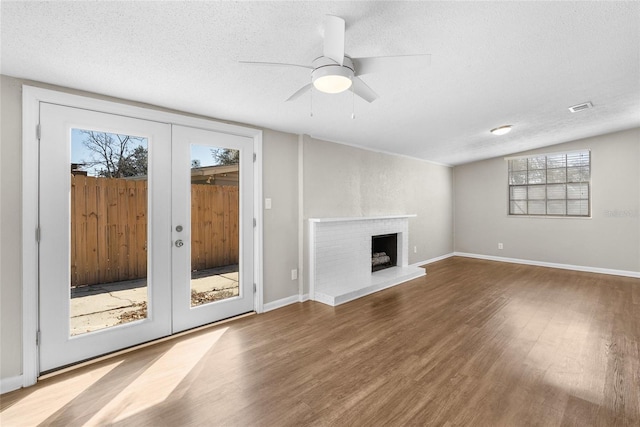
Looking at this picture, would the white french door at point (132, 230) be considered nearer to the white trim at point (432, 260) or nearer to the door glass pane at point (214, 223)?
the door glass pane at point (214, 223)

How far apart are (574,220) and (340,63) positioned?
6.36 m

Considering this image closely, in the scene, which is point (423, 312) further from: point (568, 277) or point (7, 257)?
point (7, 257)

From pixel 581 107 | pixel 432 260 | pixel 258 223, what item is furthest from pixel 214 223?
pixel 432 260

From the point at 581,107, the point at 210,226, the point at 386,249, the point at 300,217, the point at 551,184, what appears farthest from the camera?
the point at 551,184

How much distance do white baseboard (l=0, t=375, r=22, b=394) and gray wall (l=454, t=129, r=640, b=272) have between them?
7.63 meters

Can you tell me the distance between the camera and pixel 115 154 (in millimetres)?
2471

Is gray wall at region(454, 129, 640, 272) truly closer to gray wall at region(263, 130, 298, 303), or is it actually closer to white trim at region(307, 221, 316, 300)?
white trim at region(307, 221, 316, 300)

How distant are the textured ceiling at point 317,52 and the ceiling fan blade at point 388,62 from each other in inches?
2.8

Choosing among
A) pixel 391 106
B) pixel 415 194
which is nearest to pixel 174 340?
pixel 391 106

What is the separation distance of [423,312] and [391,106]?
240cm

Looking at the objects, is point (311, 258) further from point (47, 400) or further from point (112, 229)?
point (47, 400)

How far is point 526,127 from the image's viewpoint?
14.2 ft

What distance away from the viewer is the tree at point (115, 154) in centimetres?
237

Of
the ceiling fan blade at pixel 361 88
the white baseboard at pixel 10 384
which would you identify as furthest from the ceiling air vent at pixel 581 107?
the white baseboard at pixel 10 384
